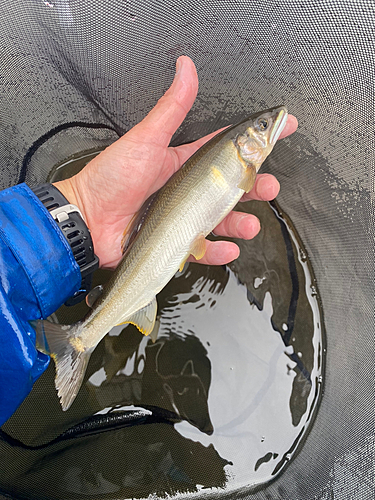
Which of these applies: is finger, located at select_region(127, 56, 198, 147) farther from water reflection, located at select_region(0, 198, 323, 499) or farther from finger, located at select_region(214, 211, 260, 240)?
water reflection, located at select_region(0, 198, 323, 499)

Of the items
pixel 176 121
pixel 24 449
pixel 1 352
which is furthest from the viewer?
pixel 24 449

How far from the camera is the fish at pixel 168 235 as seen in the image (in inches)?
56.5

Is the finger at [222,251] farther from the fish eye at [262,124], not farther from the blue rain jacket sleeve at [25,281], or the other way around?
the blue rain jacket sleeve at [25,281]

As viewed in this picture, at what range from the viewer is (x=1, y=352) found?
123 centimetres

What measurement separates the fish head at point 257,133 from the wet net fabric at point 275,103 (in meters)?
0.39

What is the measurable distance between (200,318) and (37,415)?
994 millimetres

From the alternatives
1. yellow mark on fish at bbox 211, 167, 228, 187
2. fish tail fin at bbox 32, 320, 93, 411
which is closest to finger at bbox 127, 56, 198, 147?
yellow mark on fish at bbox 211, 167, 228, 187

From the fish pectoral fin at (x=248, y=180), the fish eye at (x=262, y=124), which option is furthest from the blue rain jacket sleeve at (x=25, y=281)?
the fish eye at (x=262, y=124)

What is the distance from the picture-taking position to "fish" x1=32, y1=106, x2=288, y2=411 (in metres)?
1.44

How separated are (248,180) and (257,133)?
0.65 feet

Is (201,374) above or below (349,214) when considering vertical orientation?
below

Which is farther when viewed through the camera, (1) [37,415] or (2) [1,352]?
(1) [37,415]

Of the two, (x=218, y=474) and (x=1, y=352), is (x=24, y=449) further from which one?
(x=218, y=474)

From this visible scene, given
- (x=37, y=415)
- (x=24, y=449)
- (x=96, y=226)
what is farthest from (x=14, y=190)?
(x=24, y=449)
